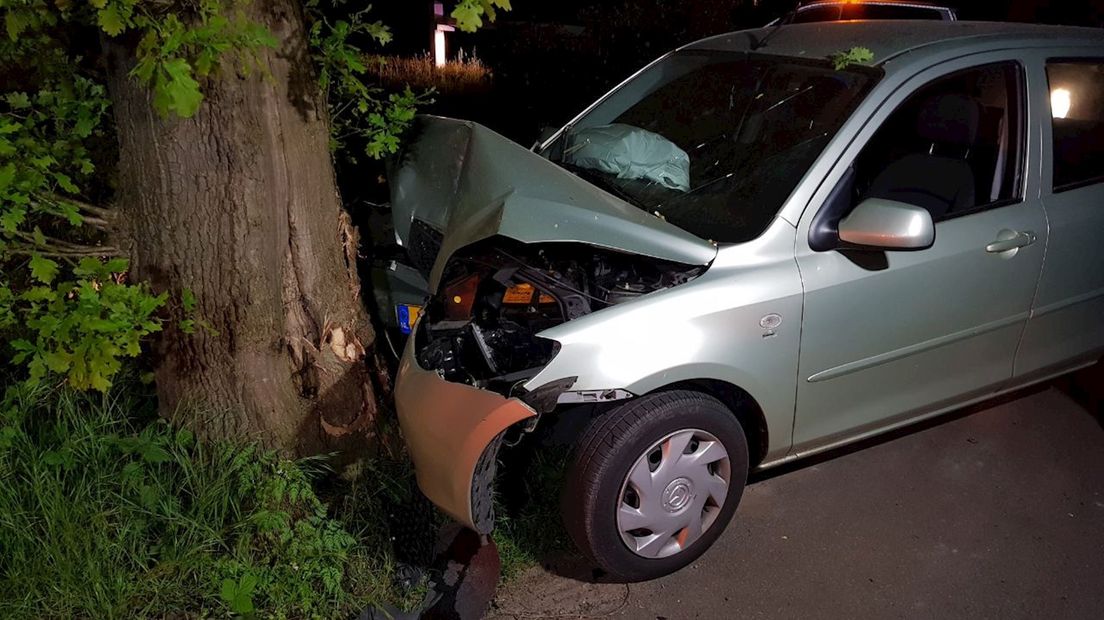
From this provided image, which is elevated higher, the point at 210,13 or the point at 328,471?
the point at 210,13

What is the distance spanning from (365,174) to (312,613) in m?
3.22

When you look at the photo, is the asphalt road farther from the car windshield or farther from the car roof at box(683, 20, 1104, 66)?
the car roof at box(683, 20, 1104, 66)

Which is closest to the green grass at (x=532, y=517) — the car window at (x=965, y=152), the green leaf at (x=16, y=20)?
the car window at (x=965, y=152)

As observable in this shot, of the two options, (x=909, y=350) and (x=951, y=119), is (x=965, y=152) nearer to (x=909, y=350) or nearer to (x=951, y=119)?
(x=951, y=119)

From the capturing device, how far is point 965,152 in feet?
11.3

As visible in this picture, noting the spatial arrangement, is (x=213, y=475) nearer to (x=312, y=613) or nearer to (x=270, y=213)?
(x=312, y=613)

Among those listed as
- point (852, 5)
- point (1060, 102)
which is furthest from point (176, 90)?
point (1060, 102)

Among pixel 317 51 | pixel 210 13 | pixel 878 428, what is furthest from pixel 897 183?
pixel 210 13

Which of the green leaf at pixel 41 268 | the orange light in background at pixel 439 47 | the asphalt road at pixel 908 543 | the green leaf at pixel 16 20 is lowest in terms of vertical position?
the asphalt road at pixel 908 543

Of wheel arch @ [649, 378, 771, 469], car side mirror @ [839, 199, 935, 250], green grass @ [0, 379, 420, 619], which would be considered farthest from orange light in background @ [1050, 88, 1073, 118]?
green grass @ [0, 379, 420, 619]

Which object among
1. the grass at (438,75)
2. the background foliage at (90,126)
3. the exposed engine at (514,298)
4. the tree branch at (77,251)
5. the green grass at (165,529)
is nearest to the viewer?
the background foliage at (90,126)

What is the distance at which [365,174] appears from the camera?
5.30 m

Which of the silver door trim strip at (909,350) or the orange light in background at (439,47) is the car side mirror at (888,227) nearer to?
the silver door trim strip at (909,350)

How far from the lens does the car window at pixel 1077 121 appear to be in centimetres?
338
